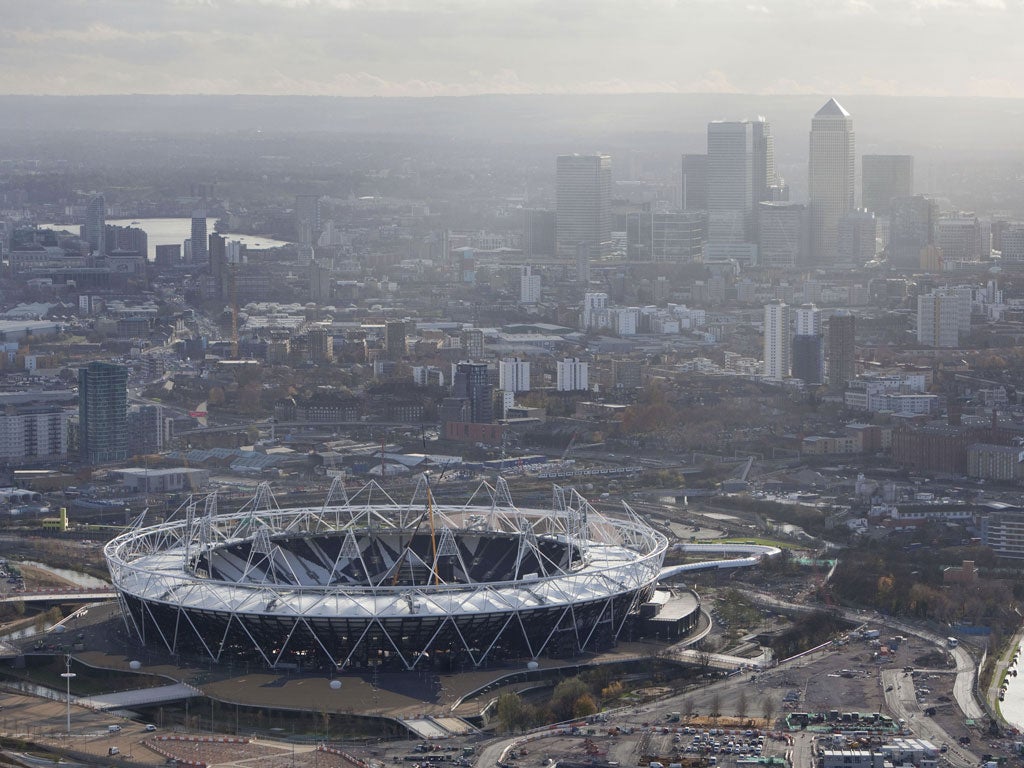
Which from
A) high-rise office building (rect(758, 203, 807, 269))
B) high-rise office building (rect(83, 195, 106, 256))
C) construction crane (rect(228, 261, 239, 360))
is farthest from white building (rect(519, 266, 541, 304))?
high-rise office building (rect(83, 195, 106, 256))

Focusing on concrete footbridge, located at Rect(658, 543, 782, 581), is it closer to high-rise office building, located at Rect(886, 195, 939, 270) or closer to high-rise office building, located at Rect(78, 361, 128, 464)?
high-rise office building, located at Rect(78, 361, 128, 464)

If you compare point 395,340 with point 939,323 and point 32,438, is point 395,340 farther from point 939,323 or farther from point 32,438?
point 32,438

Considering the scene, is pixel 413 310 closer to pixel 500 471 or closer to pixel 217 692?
pixel 500 471

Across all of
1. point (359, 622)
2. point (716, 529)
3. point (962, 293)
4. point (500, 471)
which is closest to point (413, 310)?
point (962, 293)

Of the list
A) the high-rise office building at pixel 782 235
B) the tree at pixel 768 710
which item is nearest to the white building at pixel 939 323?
the high-rise office building at pixel 782 235

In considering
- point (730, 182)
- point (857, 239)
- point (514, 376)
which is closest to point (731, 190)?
point (730, 182)
